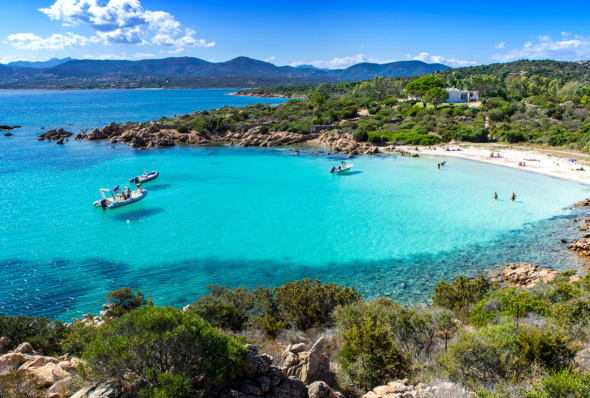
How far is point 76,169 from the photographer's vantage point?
39.3 metres

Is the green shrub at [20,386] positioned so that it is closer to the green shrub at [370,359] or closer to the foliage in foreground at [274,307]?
the foliage in foreground at [274,307]

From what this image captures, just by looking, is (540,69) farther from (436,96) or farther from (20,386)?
(20,386)

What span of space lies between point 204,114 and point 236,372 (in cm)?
6983

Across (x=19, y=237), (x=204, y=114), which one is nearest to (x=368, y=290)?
(x=19, y=237)

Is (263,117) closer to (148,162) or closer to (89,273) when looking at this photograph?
(148,162)

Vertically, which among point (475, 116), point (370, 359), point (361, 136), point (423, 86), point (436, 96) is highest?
point (423, 86)

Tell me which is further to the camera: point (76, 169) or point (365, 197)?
point (76, 169)

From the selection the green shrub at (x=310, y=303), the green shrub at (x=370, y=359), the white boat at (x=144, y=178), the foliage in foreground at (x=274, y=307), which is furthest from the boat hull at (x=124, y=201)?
the green shrub at (x=370, y=359)

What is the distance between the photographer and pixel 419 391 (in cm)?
676

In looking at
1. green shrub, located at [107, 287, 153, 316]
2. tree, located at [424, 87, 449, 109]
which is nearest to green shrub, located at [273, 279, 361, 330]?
green shrub, located at [107, 287, 153, 316]

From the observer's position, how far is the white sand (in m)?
33.7

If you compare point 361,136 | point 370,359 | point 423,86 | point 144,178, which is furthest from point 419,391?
point 423,86

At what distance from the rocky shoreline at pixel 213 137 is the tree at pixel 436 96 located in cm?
2814

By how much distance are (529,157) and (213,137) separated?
4641cm
